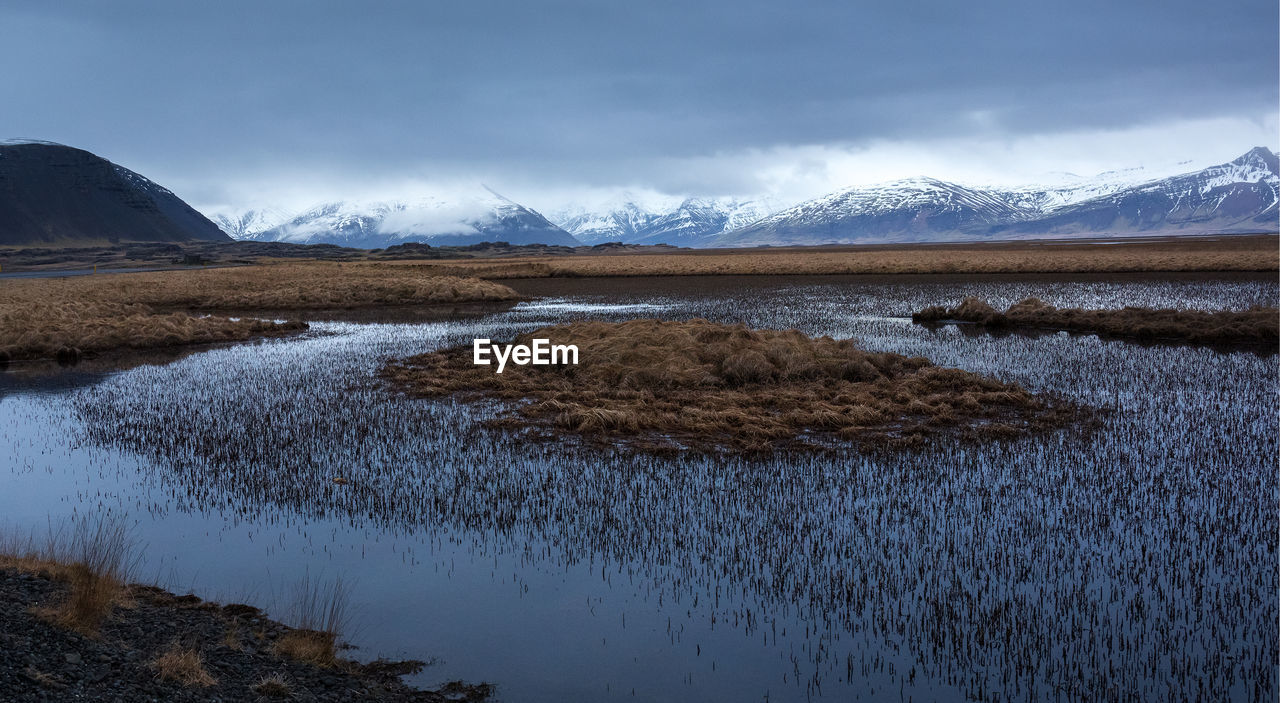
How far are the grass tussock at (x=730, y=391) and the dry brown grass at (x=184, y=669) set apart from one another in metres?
8.06

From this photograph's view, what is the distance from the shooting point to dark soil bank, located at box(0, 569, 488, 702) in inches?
223

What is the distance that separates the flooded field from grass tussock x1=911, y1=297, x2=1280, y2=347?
9070 millimetres

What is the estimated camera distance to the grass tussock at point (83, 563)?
21.7ft

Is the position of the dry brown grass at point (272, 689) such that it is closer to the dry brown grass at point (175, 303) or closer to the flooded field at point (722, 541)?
the flooded field at point (722, 541)

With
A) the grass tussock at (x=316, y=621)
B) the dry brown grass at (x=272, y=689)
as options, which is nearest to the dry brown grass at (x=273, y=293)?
the grass tussock at (x=316, y=621)

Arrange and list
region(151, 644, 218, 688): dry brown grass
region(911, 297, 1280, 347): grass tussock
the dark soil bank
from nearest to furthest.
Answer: the dark soil bank < region(151, 644, 218, 688): dry brown grass < region(911, 297, 1280, 347): grass tussock

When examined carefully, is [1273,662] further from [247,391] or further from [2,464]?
[247,391]

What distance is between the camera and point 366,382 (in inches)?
784

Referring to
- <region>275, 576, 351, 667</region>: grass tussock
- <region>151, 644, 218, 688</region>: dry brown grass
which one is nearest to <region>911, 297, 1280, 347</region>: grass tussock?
<region>275, 576, 351, 667</region>: grass tussock

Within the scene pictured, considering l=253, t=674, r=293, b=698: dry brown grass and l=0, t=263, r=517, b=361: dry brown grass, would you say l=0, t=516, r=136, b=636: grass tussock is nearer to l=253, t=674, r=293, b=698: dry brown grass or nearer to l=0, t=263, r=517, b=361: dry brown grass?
l=253, t=674, r=293, b=698: dry brown grass

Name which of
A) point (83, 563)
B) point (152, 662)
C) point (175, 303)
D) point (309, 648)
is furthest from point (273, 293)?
→ point (152, 662)

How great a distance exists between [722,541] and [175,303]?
4811 centimetres

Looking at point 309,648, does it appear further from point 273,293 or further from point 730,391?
point 273,293

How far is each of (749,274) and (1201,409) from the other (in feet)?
188
